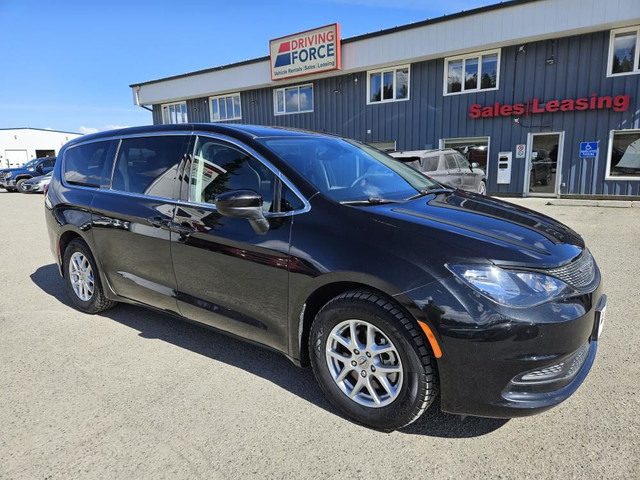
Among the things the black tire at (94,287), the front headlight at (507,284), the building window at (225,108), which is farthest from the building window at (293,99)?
the front headlight at (507,284)

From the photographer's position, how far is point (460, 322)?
6.57 feet

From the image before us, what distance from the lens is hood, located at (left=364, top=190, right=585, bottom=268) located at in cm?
209

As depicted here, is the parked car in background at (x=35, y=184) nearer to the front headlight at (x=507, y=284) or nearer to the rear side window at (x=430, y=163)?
the rear side window at (x=430, y=163)

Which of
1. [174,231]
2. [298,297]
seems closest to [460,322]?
[298,297]

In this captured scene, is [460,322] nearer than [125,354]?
Yes

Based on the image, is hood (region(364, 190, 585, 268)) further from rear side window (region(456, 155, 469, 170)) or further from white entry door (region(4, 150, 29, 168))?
white entry door (region(4, 150, 29, 168))

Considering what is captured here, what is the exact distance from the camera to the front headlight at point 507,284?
1.99m

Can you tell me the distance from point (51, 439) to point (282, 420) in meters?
1.26

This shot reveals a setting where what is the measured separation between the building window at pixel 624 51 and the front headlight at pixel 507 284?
1445 centimetres

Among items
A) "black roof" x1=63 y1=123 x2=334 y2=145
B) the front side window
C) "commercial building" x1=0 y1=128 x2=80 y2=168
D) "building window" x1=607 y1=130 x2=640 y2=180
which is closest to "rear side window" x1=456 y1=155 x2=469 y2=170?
"building window" x1=607 y1=130 x2=640 y2=180

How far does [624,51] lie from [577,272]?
14.4 m

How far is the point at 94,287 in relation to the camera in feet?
13.1

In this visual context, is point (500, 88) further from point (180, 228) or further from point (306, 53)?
point (180, 228)

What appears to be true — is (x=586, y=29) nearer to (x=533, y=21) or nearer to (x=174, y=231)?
(x=533, y=21)
